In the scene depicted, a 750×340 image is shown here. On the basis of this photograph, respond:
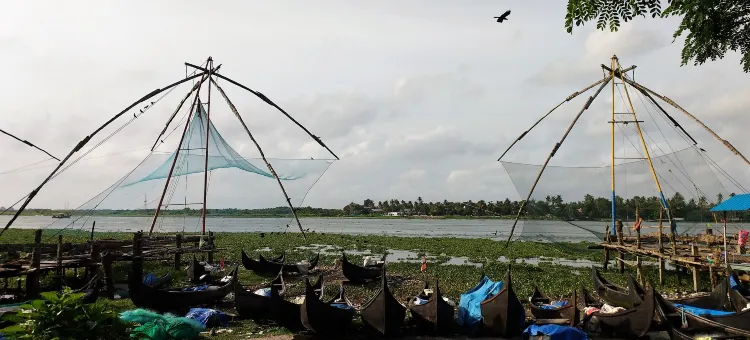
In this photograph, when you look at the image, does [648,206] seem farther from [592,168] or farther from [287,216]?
[287,216]

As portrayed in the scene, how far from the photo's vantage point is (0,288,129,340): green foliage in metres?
4.75

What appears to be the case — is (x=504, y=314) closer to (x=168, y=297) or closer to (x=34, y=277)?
(x=168, y=297)

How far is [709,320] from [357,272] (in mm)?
10884

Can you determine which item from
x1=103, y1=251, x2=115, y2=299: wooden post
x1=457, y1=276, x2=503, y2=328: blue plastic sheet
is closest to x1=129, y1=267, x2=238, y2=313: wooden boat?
x1=103, y1=251, x2=115, y2=299: wooden post

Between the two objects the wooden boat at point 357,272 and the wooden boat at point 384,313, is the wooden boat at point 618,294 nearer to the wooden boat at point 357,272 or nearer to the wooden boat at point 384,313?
the wooden boat at point 384,313

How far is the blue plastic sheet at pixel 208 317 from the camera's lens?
11.0 metres

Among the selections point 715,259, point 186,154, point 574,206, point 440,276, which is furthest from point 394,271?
point 715,259

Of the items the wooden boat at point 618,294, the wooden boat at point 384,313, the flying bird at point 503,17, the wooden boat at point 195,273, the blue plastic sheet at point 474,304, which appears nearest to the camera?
the flying bird at point 503,17

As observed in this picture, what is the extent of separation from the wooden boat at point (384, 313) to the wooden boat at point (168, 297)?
3.40 meters

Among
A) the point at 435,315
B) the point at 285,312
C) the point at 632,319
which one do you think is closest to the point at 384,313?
the point at 435,315

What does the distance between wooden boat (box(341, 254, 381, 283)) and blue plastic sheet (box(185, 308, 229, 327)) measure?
22.2ft

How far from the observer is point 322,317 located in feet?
33.8

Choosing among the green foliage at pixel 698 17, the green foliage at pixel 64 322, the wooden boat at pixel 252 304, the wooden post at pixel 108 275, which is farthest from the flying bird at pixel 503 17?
the wooden post at pixel 108 275

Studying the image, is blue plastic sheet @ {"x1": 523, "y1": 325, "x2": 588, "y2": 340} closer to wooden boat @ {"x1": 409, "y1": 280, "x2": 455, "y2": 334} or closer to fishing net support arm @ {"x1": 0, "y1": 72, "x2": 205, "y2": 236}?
wooden boat @ {"x1": 409, "y1": 280, "x2": 455, "y2": 334}
